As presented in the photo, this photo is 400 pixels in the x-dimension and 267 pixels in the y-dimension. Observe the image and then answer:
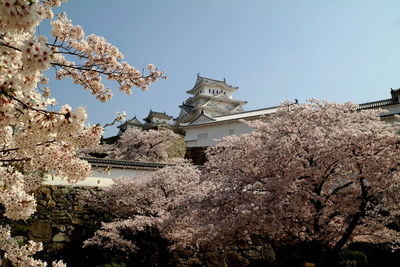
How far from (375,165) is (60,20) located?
23.4ft

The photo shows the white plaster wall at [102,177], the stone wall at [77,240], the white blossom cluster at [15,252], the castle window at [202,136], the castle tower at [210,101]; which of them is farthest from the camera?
the castle tower at [210,101]

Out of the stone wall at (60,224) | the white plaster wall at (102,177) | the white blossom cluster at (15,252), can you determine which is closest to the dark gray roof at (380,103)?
the white plaster wall at (102,177)

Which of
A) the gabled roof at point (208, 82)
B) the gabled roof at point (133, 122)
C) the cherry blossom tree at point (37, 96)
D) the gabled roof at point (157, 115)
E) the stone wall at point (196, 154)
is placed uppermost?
the gabled roof at point (208, 82)

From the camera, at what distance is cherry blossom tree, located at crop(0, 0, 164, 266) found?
190 centimetres

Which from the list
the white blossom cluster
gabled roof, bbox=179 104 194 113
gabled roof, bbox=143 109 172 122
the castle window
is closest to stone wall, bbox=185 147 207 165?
the castle window

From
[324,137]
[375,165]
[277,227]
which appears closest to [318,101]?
[324,137]

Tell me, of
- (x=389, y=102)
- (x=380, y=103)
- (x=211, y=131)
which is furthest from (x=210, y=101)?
(x=389, y=102)

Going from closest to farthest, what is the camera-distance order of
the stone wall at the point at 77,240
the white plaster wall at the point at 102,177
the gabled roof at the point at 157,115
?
the stone wall at the point at 77,240, the white plaster wall at the point at 102,177, the gabled roof at the point at 157,115

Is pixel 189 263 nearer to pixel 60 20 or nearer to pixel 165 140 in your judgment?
pixel 60 20

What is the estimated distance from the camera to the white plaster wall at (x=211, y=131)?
90.8 ft

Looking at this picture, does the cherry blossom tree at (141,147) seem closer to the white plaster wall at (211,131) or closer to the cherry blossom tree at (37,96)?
the white plaster wall at (211,131)

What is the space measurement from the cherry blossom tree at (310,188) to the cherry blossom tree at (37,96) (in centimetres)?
453

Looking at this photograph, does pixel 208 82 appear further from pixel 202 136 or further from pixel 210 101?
pixel 202 136

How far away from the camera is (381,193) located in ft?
23.6
